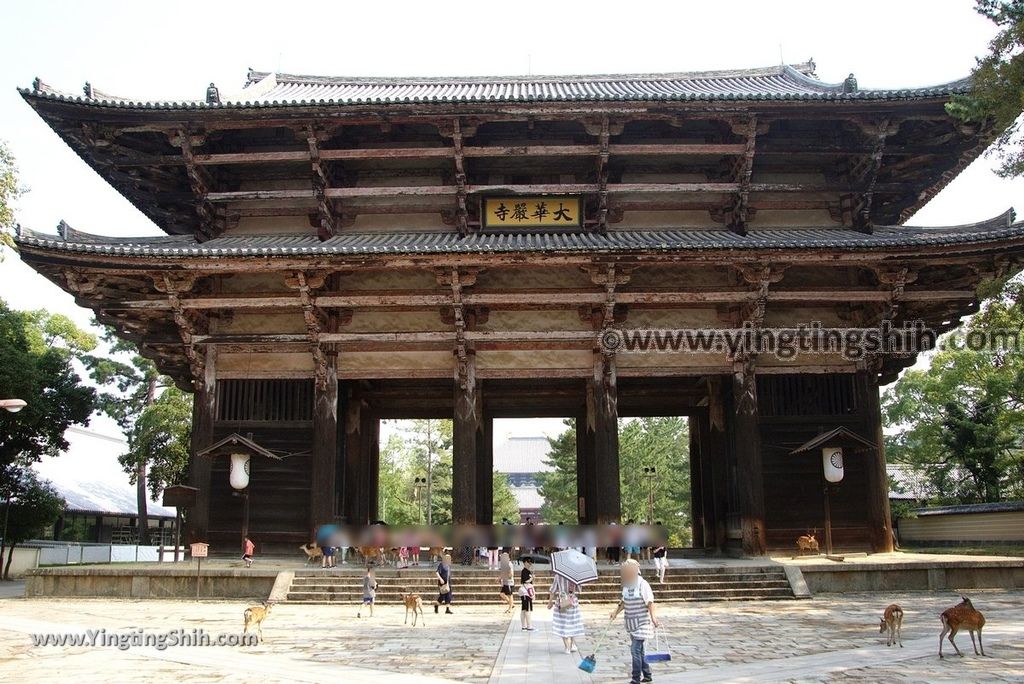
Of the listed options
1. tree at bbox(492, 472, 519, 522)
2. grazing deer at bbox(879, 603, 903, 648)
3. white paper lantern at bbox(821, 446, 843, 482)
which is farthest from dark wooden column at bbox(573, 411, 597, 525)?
tree at bbox(492, 472, 519, 522)

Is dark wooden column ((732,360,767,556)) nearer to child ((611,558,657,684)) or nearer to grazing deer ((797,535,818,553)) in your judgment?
grazing deer ((797,535,818,553))

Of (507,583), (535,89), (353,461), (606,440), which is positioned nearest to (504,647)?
(507,583)

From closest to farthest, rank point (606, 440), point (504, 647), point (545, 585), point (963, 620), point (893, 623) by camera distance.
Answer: point (963, 620)
point (893, 623)
point (504, 647)
point (545, 585)
point (606, 440)

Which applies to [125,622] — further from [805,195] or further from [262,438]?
[805,195]

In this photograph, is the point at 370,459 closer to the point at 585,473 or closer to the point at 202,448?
the point at 202,448

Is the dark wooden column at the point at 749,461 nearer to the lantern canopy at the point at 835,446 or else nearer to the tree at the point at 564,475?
the lantern canopy at the point at 835,446

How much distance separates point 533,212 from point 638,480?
1355 inches

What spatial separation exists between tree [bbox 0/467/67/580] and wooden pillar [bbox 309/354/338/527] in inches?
615

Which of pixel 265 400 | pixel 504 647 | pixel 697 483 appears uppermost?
pixel 265 400

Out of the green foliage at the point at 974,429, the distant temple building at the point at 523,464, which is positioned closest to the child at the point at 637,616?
the green foliage at the point at 974,429

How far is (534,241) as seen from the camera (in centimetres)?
1727

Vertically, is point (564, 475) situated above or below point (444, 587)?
above

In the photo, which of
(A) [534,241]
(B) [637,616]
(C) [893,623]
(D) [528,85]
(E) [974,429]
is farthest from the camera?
(E) [974,429]

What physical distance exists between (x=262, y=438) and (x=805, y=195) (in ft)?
46.7
